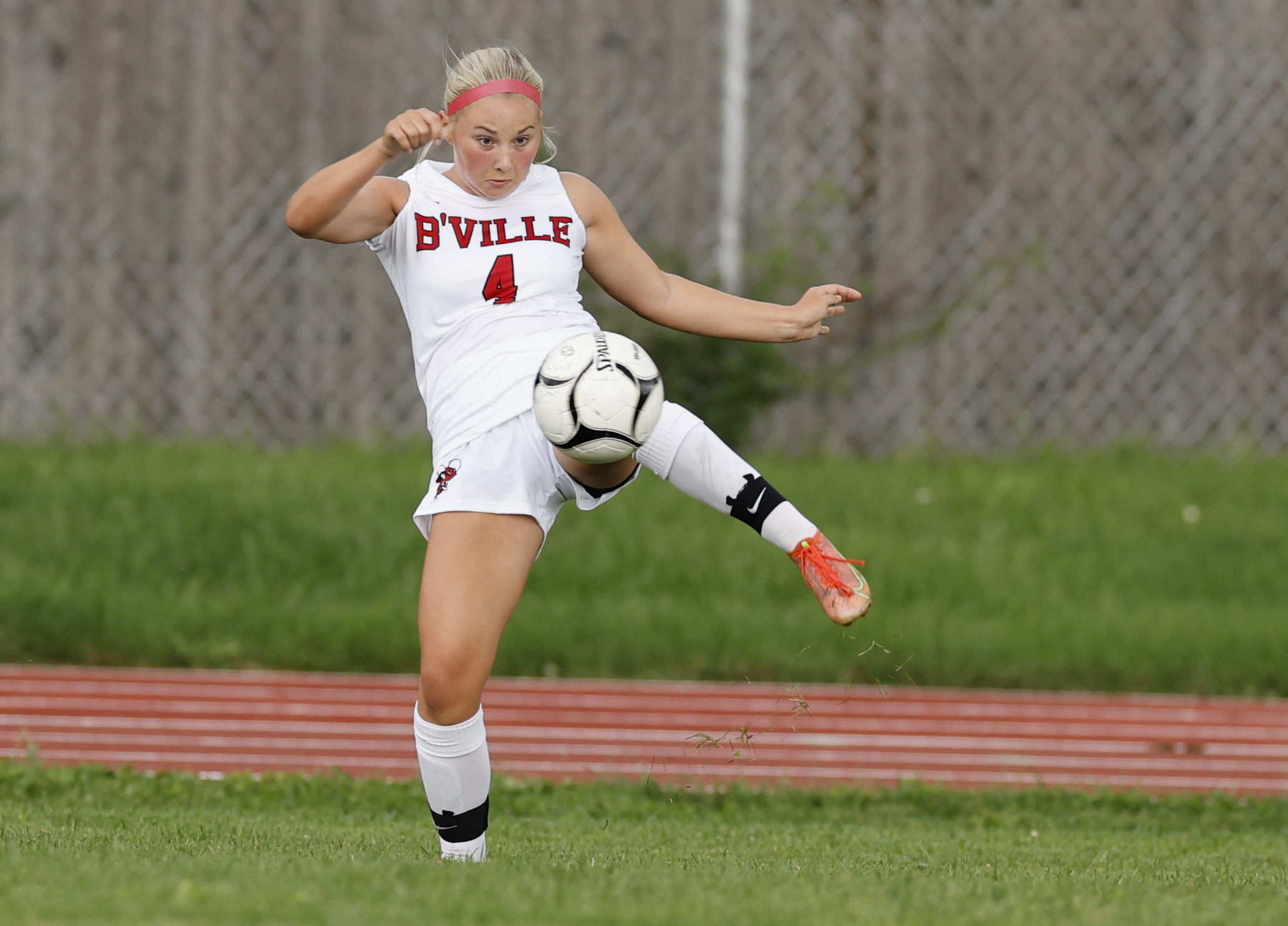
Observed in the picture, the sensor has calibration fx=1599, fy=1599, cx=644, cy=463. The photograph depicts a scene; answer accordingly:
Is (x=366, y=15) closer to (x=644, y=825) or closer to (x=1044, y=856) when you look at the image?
(x=644, y=825)

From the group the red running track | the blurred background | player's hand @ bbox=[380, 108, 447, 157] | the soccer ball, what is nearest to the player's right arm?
player's hand @ bbox=[380, 108, 447, 157]

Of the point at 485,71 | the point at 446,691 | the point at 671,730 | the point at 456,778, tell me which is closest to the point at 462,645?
the point at 446,691

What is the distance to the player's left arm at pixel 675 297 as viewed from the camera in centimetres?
452

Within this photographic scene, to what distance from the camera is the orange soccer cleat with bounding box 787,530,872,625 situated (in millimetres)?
4062

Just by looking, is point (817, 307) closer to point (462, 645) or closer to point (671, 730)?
point (462, 645)

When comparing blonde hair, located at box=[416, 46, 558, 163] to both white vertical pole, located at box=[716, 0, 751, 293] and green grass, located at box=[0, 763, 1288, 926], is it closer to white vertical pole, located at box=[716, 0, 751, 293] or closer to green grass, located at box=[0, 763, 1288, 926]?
green grass, located at box=[0, 763, 1288, 926]

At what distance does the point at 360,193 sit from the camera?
4297 mm

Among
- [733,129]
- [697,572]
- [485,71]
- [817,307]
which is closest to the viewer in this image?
[485,71]

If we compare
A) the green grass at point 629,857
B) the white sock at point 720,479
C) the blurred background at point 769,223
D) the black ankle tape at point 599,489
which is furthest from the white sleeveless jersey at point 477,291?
the blurred background at point 769,223

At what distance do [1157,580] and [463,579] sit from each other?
197 inches

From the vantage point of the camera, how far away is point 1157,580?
804 cm

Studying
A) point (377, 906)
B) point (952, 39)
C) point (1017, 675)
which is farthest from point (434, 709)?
point (952, 39)

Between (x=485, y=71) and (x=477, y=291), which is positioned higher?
(x=485, y=71)

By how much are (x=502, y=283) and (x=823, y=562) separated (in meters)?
1.15
